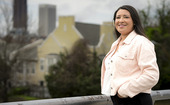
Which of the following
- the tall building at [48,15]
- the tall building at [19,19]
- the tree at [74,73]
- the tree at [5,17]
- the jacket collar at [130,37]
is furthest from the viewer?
the tall building at [48,15]

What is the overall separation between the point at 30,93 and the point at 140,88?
140ft

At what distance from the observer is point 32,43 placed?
47.6 metres

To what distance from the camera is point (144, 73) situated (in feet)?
8.30

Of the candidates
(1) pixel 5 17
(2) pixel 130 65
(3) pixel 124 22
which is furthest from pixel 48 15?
(2) pixel 130 65

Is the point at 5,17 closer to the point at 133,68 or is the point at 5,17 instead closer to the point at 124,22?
the point at 124,22

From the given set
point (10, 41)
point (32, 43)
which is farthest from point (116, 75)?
point (32, 43)

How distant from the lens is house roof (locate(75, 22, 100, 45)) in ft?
157

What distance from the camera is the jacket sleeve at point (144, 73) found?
8.26ft

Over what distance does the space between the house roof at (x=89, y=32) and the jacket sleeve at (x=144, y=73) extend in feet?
144

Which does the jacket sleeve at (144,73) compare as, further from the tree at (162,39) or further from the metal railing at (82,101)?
the tree at (162,39)

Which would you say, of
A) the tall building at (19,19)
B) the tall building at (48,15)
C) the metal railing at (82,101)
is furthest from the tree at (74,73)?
the metal railing at (82,101)

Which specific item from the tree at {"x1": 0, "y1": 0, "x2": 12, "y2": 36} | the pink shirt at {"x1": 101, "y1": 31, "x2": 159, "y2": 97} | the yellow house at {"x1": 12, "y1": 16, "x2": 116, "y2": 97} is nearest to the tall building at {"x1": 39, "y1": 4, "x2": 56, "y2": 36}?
the yellow house at {"x1": 12, "y1": 16, "x2": 116, "y2": 97}

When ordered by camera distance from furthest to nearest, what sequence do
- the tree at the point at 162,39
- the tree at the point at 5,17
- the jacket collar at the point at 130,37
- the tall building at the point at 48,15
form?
the tall building at the point at 48,15, the tree at the point at 5,17, the tree at the point at 162,39, the jacket collar at the point at 130,37

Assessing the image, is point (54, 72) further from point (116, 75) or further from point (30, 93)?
point (116, 75)
